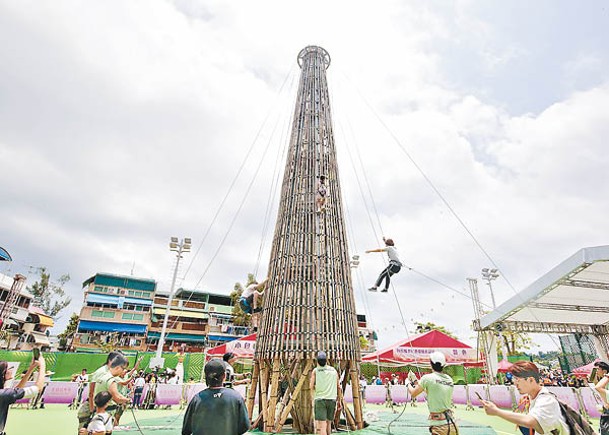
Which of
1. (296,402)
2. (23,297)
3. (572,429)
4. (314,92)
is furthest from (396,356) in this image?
(23,297)

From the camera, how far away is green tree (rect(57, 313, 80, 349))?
41.2 m

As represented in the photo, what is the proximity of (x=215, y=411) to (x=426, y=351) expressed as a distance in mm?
18734

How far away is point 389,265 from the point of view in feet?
32.1

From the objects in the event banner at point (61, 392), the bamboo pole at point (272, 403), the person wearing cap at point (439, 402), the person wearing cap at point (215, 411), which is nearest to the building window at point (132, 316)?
the event banner at point (61, 392)

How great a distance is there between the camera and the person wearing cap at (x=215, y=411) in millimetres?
Answer: 3111

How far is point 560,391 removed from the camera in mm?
12773

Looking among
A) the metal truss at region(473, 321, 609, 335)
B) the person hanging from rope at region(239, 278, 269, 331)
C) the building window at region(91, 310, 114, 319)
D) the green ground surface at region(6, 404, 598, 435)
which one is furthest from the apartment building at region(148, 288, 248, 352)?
the person hanging from rope at region(239, 278, 269, 331)

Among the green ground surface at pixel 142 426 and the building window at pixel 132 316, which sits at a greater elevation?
the building window at pixel 132 316

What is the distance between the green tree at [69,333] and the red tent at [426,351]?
3958 cm

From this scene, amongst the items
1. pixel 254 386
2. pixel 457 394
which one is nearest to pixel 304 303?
pixel 254 386

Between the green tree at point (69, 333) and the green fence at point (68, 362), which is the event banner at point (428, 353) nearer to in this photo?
the green fence at point (68, 362)

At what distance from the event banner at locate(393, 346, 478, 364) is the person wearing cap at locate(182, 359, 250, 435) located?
665 inches

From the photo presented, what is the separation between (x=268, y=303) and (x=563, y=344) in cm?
4341

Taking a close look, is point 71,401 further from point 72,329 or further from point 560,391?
point 72,329
